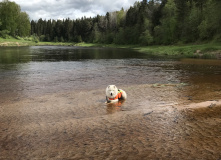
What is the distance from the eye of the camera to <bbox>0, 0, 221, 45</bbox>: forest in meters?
58.2

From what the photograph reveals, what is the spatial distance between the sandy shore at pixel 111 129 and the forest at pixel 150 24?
146ft

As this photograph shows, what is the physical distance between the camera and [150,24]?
9394 cm

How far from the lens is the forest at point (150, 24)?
58.2 meters

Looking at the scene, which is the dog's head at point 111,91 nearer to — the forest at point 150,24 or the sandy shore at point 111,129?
the sandy shore at point 111,129

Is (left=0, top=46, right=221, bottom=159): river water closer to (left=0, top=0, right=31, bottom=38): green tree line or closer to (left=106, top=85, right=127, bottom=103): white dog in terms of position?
(left=106, top=85, right=127, bottom=103): white dog

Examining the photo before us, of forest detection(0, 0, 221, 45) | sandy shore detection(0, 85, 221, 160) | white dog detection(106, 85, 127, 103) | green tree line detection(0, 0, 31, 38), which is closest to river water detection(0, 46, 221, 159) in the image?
sandy shore detection(0, 85, 221, 160)

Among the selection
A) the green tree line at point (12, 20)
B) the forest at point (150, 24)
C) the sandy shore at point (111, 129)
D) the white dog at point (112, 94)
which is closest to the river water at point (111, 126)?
the sandy shore at point (111, 129)

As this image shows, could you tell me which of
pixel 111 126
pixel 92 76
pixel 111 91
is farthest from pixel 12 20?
pixel 111 126

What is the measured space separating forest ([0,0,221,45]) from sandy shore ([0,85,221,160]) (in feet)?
146

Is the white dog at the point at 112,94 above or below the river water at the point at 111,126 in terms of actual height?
above

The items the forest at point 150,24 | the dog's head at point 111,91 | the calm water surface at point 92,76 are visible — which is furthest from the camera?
the forest at point 150,24

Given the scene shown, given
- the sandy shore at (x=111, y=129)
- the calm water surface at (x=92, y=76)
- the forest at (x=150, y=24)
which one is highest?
the forest at (x=150, y=24)

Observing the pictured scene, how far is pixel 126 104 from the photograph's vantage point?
9906 mm

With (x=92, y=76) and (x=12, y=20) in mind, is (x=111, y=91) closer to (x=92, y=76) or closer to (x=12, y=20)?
(x=92, y=76)
